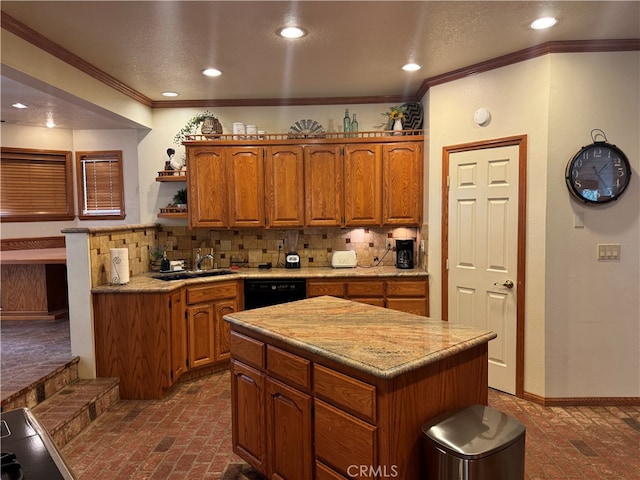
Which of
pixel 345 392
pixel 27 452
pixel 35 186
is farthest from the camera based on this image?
pixel 35 186

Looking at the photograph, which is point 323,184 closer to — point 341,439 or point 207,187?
point 207,187

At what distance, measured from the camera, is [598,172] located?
10.4 ft

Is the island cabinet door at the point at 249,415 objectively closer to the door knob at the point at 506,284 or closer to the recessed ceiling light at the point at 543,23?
the door knob at the point at 506,284

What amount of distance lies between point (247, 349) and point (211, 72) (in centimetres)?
255

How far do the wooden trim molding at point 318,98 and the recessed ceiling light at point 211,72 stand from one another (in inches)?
34.6

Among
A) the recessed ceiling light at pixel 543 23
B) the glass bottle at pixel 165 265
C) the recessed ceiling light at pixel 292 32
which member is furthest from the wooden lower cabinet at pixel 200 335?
the recessed ceiling light at pixel 543 23

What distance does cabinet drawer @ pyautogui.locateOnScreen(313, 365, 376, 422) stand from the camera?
1.72 meters

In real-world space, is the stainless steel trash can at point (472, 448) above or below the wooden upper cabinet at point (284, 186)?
below

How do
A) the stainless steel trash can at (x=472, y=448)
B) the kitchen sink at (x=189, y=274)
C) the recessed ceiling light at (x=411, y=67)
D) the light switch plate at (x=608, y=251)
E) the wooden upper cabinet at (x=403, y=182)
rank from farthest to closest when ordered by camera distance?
the wooden upper cabinet at (x=403, y=182), the kitchen sink at (x=189, y=274), the recessed ceiling light at (x=411, y=67), the light switch plate at (x=608, y=251), the stainless steel trash can at (x=472, y=448)

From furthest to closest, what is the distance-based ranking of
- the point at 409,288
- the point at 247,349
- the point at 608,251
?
the point at 409,288 < the point at 608,251 < the point at 247,349

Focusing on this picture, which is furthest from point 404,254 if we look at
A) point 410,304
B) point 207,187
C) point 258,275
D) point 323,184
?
point 207,187

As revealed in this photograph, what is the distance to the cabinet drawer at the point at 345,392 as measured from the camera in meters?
1.72

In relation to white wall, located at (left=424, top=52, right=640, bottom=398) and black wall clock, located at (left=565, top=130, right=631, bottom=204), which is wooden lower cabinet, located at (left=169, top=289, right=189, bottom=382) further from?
black wall clock, located at (left=565, top=130, right=631, bottom=204)

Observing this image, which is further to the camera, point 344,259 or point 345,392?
point 344,259
